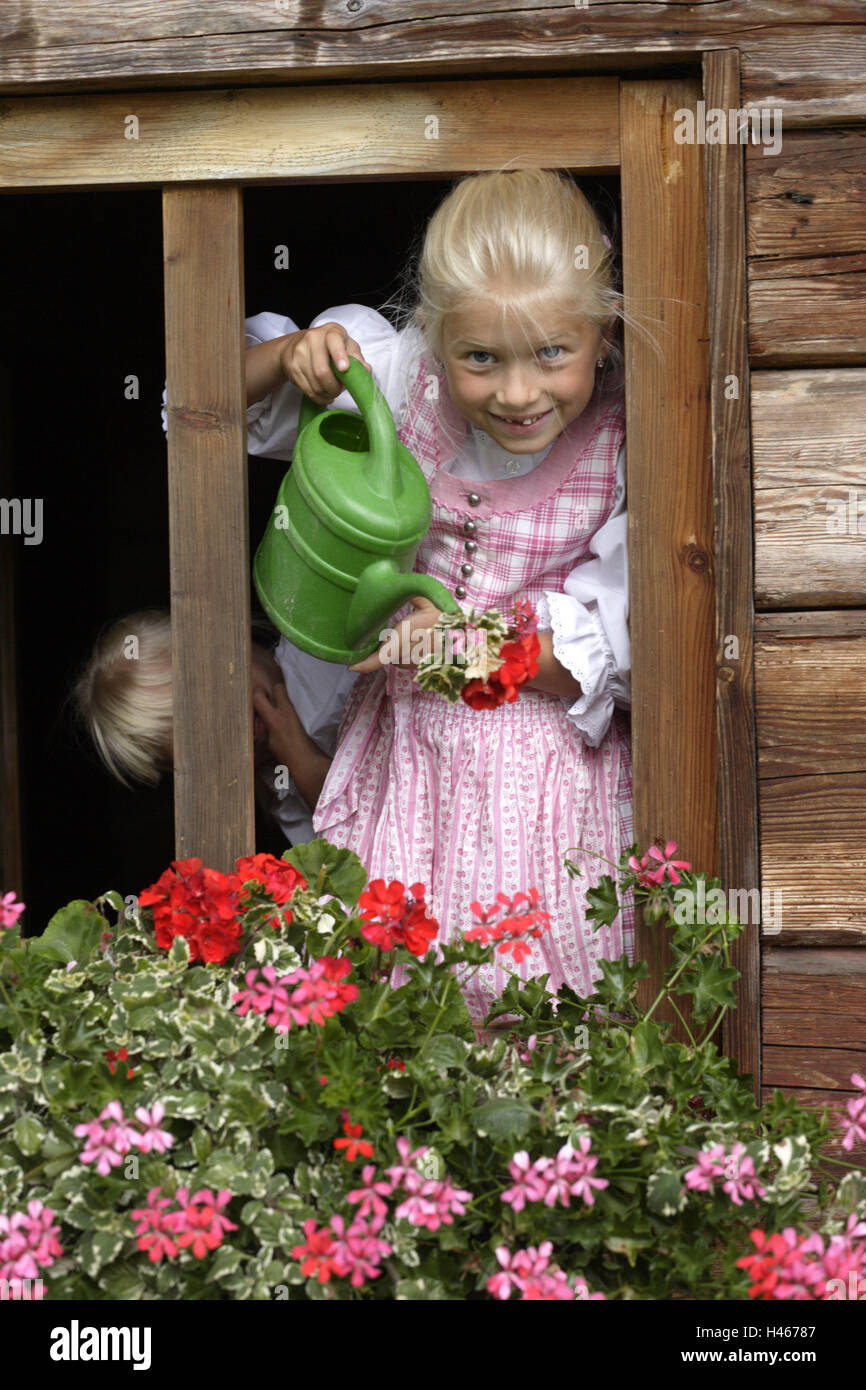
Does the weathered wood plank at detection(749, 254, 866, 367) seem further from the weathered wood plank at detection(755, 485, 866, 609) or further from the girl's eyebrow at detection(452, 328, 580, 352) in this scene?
the girl's eyebrow at detection(452, 328, 580, 352)

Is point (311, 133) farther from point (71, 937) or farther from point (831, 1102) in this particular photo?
point (831, 1102)

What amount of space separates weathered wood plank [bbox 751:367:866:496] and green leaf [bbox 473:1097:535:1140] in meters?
0.72

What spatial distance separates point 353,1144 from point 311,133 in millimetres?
1142

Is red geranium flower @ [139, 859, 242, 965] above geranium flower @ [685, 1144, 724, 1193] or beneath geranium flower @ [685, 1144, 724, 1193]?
above

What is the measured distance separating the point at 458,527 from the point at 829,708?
588 millimetres

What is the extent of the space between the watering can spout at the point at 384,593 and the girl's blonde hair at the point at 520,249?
0.36m

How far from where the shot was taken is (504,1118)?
122cm

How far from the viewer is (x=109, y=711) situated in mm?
2223

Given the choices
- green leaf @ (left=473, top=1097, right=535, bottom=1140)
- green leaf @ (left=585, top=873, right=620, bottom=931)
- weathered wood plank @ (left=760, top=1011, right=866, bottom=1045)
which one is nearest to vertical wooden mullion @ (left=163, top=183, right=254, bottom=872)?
green leaf @ (left=585, top=873, right=620, bottom=931)

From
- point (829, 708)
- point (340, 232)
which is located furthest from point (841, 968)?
point (340, 232)

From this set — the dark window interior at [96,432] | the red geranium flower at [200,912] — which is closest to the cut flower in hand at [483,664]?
the red geranium flower at [200,912]

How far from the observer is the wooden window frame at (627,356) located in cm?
150

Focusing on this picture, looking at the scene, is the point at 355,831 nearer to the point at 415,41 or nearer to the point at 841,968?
the point at 841,968

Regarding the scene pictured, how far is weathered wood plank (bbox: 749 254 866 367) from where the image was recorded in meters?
1.50
